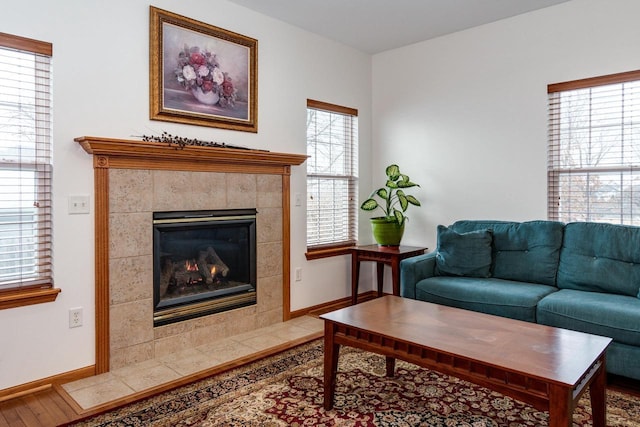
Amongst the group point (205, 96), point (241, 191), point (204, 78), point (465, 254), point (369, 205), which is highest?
point (204, 78)

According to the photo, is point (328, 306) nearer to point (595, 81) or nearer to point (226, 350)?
point (226, 350)

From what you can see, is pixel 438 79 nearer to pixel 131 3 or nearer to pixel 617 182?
pixel 617 182

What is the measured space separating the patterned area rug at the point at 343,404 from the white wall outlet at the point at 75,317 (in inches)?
27.6

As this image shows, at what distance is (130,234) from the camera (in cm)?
291

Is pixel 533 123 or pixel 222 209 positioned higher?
pixel 533 123

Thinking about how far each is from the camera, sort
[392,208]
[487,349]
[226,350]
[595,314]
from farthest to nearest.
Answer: [392,208] → [226,350] → [595,314] → [487,349]

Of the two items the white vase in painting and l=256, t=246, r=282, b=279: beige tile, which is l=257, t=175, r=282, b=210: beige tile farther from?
the white vase in painting

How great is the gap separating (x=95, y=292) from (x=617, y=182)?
3.85m

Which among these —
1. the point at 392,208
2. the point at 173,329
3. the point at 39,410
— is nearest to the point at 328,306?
the point at 392,208

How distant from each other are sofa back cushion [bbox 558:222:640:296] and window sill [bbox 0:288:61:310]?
11.4ft

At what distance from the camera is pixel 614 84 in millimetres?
3348

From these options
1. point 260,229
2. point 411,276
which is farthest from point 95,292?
point 411,276

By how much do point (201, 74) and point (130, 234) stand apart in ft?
4.30

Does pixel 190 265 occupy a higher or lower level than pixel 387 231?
lower
